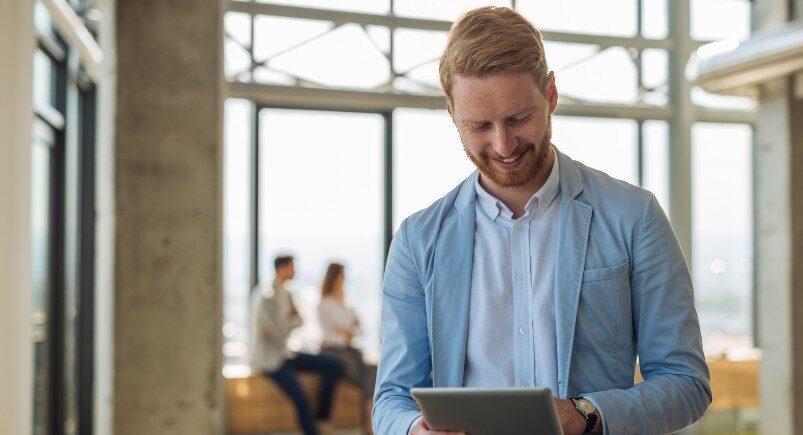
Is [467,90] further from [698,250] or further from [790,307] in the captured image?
[698,250]

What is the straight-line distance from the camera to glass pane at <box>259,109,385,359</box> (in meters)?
9.16

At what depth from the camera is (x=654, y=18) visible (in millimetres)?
10047

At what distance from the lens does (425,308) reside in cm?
189

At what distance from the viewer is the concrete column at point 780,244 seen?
22.1ft

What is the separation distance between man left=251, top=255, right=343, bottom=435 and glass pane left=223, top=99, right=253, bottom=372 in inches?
32.9

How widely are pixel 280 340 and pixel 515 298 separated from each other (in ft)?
21.3

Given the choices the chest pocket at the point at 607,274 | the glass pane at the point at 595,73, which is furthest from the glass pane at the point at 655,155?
the chest pocket at the point at 607,274

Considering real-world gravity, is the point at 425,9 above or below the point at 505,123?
above

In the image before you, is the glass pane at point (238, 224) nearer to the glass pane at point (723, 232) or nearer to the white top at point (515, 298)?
the glass pane at point (723, 232)

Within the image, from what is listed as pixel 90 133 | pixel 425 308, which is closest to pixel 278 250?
pixel 90 133

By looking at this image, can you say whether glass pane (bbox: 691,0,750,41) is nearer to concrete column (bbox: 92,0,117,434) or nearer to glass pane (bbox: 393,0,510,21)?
glass pane (bbox: 393,0,510,21)

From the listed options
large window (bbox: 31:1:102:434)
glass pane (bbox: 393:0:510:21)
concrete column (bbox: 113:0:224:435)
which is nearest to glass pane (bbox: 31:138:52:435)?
large window (bbox: 31:1:102:434)

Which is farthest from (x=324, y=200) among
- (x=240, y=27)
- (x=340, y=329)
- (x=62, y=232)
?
(x=62, y=232)

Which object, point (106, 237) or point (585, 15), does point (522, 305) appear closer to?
point (106, 237)
